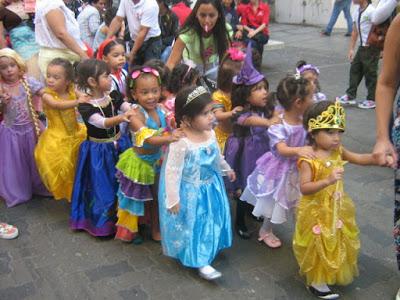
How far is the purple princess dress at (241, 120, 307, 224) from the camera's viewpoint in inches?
126

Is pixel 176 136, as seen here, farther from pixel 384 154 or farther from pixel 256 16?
pixel 256 16

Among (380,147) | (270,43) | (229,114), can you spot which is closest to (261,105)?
(229,114)

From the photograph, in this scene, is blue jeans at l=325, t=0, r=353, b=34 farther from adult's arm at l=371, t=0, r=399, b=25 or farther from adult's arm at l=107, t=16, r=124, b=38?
adult's arm at l=107, t=16, r=124, b=38

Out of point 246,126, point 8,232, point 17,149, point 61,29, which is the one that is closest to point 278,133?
point 246,126

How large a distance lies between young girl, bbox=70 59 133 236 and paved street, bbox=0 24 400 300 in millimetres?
201

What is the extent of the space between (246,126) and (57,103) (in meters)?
1.53

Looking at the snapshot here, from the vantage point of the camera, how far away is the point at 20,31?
5.09 metres

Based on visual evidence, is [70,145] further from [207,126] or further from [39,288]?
[207,126]

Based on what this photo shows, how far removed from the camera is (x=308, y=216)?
286cm

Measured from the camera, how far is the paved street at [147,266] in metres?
3.07

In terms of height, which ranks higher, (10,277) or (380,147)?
(380,147)

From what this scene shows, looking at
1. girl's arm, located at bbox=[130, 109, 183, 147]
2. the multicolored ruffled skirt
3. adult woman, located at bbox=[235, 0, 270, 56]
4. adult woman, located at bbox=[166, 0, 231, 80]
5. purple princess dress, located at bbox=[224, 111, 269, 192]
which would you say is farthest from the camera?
adult woman, located at bbox=[235, 0, 270, 56]

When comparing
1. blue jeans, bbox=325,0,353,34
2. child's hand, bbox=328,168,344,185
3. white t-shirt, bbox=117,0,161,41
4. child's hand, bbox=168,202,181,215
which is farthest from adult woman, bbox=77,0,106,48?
blue jeans, bbox=325,0,353,34

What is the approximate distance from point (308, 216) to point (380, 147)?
25.9 inches
